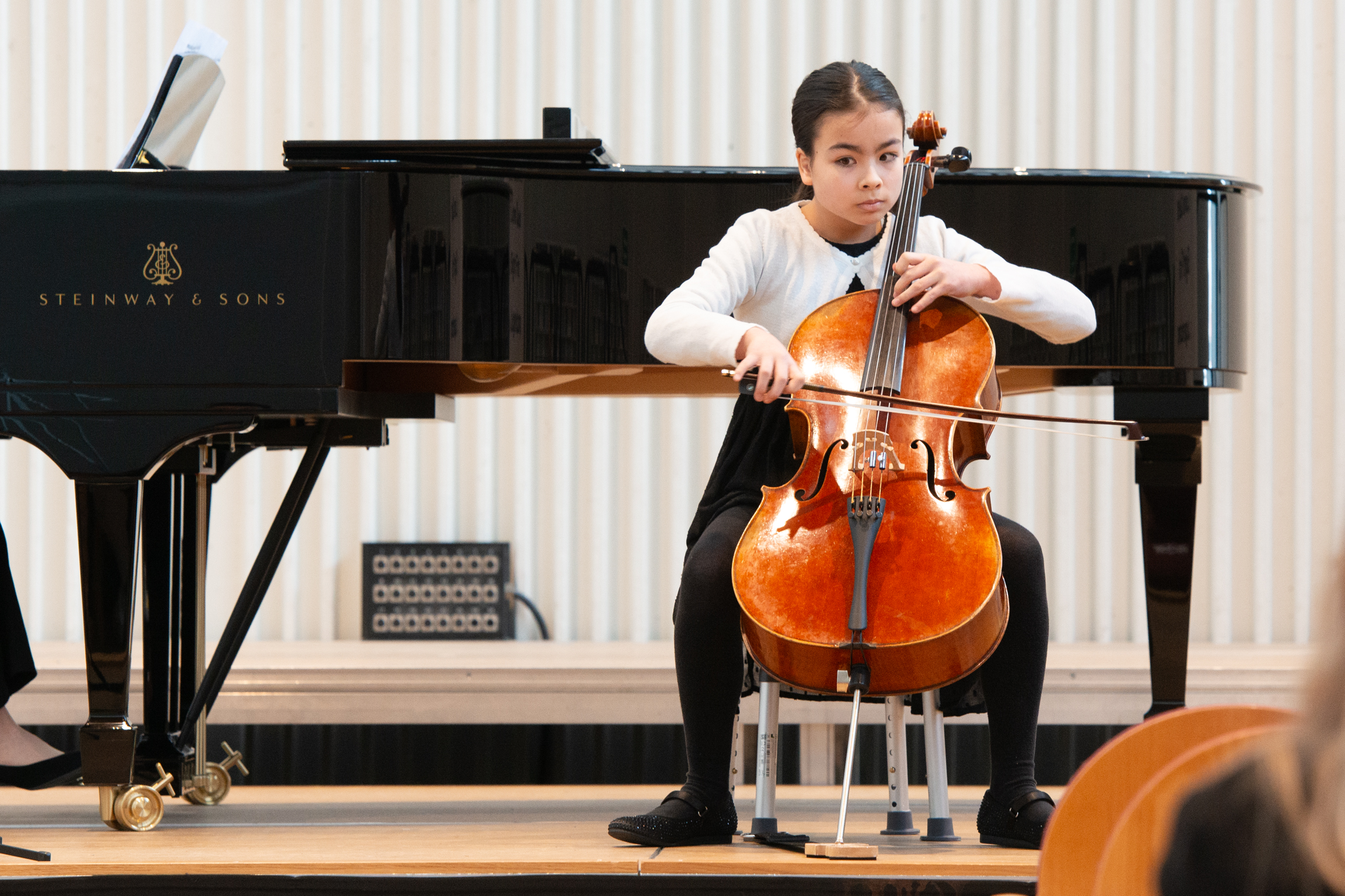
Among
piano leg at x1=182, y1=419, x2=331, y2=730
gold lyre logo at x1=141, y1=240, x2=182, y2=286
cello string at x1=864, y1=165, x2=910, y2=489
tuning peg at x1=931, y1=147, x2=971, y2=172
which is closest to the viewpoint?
cello string at x1=864, y1=165, x2=910, y2=489

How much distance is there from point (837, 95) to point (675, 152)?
79.1 inches

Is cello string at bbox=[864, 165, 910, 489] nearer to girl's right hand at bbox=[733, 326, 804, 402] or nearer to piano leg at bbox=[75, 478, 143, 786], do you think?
girl's right hand at bbox=[733, 326, 804, 402]

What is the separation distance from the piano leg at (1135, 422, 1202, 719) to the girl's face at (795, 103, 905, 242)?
1.68 ft

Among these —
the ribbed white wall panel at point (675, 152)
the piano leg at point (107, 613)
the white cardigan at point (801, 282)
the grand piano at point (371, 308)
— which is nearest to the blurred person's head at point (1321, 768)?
the white cardigan at point (801, 282)

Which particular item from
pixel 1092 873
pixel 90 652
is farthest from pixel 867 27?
pixel 1092 873

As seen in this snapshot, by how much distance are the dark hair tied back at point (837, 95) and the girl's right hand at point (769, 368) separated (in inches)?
13.0

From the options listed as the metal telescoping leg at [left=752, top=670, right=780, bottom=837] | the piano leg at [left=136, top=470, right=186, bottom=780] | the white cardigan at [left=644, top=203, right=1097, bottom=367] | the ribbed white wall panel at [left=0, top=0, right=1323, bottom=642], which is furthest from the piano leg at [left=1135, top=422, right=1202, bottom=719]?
the ribbed white wall panel at [left=0, top=0, right=1323, bottom=642]

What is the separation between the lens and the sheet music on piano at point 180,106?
1.79m

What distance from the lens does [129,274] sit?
66.5 inches

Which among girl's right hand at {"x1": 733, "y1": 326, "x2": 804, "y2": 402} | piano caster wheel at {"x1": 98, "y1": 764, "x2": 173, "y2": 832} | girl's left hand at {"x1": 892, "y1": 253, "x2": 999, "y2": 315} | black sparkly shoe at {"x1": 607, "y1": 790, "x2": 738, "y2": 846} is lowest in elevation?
piano caster wheel at {"x1": 98, "y1": 764, "x2": 173, "y2": 832}

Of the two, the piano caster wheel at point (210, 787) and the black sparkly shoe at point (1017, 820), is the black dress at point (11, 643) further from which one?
the black sparkly shoe at point (1017, 820)

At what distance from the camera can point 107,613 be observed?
1.68 metres

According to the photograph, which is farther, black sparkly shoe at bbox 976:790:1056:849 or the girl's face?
the girl's face

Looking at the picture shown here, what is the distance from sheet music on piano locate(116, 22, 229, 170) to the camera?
1.79 metres
